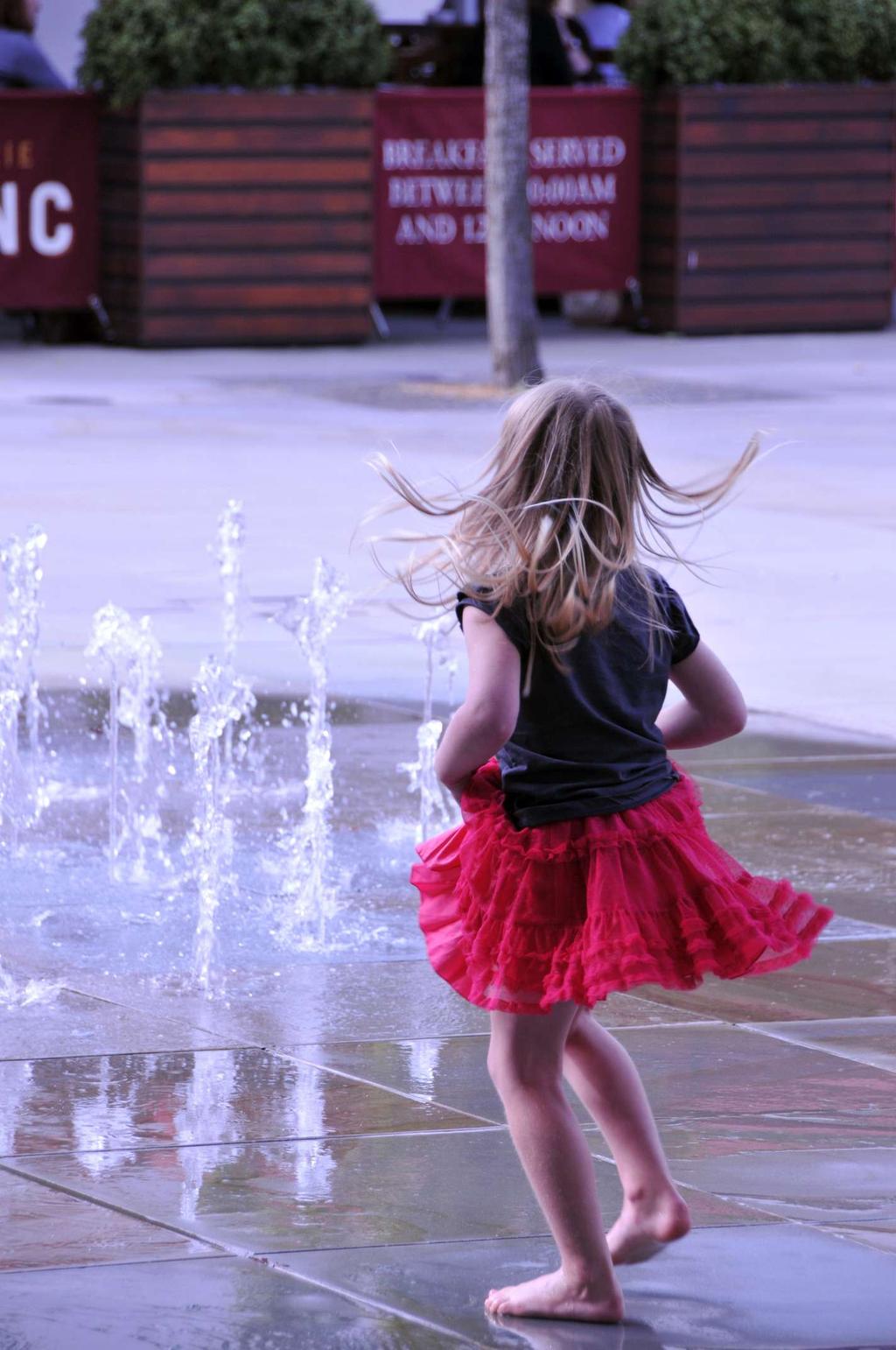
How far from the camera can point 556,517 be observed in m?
3.64

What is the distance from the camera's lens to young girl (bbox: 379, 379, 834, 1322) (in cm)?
358

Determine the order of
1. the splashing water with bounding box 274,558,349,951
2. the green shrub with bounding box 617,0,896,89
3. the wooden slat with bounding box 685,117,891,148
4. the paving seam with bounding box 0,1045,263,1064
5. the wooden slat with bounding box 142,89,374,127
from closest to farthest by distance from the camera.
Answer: the paving seam with bounding box 0,1045,263,1064 < the splashing water with bounding box 274,558,349,951 < the wooden slat with bounding box 142,89,374,127 < the green shrub with bounding box 617,0,896,89 < the wooden slat with bounding box 685,117,891,148

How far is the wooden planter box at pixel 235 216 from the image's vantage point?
61.4 ft

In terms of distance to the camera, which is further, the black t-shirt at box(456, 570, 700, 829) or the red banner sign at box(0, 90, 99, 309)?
the red banner sign at box(0, 90, 99, 309)

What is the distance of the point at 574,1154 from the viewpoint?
3.60 meters

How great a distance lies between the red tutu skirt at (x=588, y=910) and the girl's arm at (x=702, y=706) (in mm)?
169

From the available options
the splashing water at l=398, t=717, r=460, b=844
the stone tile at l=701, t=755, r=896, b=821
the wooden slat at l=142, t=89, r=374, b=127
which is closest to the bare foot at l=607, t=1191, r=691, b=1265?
the splashing water at l=398, t=717, r=460, b=844

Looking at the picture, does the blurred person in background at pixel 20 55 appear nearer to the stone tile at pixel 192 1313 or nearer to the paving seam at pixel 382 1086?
the paving seam at pixel 382 1086

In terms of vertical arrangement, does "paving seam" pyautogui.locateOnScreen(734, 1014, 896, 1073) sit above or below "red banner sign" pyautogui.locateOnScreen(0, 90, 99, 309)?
below

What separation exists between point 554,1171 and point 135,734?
4.36 m

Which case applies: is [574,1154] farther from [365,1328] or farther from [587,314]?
[587,314]

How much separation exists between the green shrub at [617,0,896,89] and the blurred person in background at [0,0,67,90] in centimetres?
434

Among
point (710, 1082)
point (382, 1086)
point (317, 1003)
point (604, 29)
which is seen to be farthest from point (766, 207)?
point (382, 1086)

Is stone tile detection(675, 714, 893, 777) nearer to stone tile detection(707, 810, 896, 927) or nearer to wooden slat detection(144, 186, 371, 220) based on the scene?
stone tile detection(707, 810, 896, 927)
